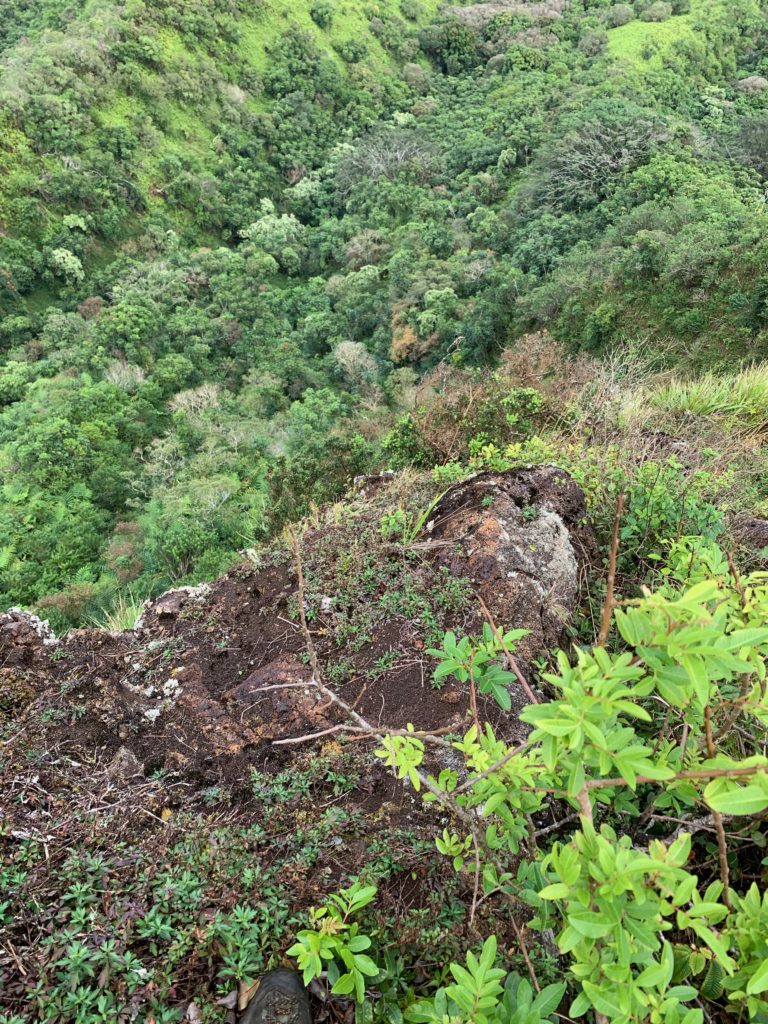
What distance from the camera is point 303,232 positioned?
29.8 metres

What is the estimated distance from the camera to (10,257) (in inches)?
944

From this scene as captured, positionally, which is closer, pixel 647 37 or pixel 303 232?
pixel 303 232

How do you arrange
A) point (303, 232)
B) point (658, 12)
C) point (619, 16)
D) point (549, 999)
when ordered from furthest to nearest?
point (619, 16) < point (658, 12) < point (303, 232) < point (549, 999)

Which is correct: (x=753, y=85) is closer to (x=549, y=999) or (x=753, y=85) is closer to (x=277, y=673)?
(x=277, y=673)

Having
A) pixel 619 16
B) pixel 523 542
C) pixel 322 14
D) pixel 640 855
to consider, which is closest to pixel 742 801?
pixel 640 855

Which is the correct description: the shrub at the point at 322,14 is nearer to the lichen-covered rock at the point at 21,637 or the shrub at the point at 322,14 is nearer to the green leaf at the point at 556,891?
the lichen-covered rock at the point at 21,637

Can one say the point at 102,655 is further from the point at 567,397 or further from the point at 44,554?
the point at 44,554

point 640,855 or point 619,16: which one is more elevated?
point 619,16

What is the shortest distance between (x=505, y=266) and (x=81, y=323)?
17730mm

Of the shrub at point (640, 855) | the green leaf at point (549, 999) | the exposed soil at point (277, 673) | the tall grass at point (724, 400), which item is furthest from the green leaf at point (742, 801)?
the tall grass at point (724, 400)

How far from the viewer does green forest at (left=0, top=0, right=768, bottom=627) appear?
43.4 feet

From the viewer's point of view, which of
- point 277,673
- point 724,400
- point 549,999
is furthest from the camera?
point 724,400

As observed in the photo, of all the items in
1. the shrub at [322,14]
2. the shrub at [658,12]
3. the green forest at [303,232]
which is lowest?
the green forest at [303,232]

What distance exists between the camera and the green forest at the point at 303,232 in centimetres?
1324
